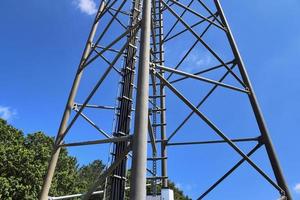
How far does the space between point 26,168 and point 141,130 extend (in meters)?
19.9

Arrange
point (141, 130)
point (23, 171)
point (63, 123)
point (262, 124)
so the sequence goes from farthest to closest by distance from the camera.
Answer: point (23, 171), point (262, 124), point (63, 123), point (141, 130)

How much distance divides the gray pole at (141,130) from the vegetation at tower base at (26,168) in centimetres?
1687

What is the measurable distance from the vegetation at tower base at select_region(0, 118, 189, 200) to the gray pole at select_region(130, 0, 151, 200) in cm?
1687

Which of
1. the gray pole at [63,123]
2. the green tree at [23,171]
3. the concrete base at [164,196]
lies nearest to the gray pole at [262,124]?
the concrete base at [164,196]

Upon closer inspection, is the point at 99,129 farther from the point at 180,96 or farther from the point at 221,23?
the point at 221,23

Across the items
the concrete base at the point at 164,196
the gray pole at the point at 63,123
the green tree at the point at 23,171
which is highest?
the green tree at the point at 23,171

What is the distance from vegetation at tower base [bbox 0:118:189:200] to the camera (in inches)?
842

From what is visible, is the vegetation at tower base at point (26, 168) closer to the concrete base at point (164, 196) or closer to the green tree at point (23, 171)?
the green tree at point (23, 171)

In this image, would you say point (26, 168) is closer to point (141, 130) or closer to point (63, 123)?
point (63, 123)

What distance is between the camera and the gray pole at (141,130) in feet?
14.1

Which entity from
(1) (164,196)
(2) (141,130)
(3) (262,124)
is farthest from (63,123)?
(3) (262,124)

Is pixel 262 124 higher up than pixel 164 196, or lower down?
higher up

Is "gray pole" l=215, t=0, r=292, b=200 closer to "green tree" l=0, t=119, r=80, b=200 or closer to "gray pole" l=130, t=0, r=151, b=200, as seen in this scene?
"gray pole" l=130, t=0, r=151, b=200

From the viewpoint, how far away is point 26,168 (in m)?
22.4
